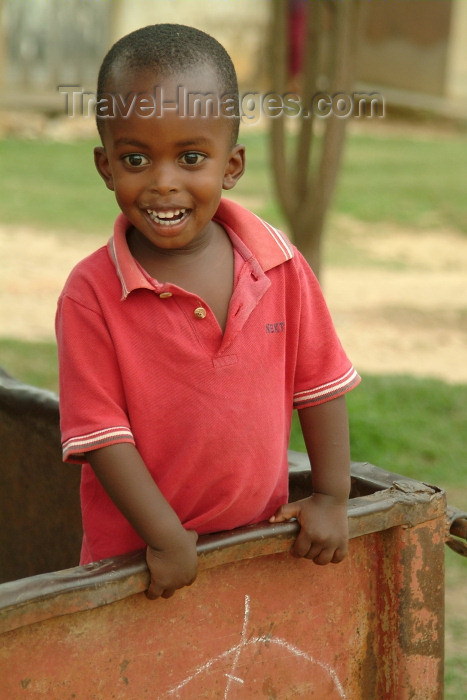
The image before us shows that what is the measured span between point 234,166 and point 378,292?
213 inches

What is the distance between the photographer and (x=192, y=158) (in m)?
1.50

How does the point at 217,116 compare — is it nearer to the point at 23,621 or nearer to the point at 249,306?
the point at 249,306

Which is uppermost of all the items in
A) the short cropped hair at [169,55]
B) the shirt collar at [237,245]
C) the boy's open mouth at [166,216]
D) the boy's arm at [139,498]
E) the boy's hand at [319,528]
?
the short cropped hair at [169,55]

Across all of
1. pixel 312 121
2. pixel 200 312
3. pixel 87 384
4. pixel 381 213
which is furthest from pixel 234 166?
pixel 381 213

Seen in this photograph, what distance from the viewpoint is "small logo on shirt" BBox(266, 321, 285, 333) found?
160 centimetres

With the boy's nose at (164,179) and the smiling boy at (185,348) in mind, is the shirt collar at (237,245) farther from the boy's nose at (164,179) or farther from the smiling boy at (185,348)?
the boy's nose at (164,179)

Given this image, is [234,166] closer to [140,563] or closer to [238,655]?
[140,563]

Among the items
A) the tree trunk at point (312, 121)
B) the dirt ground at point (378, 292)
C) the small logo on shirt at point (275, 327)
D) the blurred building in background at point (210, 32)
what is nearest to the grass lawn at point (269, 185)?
the dirt ground at point (378, 292)

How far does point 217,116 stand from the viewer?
1.50 metres

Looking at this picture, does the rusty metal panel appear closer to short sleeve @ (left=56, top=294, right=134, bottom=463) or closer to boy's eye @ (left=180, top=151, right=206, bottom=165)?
short sleeve @ (left=56, top=294, right=134, bottom=463)

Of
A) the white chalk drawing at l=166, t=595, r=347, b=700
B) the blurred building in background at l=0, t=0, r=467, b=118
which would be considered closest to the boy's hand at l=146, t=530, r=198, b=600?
the white chalk drawing at l=166, t=595, r=347, b=700

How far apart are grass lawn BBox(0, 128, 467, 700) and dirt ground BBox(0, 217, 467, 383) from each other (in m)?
0.31

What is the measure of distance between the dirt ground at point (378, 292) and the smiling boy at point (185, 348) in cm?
360

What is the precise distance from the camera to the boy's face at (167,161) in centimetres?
146
